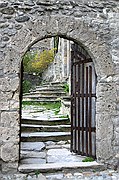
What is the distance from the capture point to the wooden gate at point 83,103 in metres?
5.20

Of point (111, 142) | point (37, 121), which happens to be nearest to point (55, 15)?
point (111, 142)

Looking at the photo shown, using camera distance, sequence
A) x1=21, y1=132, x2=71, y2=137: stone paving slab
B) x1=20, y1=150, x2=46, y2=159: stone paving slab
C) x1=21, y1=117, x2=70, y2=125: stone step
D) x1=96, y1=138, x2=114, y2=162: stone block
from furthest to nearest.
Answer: x1=21, y1=117, x2=70, y2=125: stone step < x1=21, y1=132, x2=71, y2=137: stone paving slab < x1=20, y1=150, x2=46, y2=159: stone paving slab < x1=96, y1=138, x2=114, y2=162: stone block

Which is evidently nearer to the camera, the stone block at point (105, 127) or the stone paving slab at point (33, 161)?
the stone block at point (105, 127)

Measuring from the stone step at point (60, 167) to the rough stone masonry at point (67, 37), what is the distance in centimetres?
13

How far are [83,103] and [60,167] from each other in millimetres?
1299

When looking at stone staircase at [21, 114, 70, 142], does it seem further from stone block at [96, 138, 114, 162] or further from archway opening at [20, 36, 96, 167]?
stone block at [96, 138, 114, 162]

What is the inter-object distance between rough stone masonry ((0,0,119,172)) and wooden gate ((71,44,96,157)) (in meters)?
0.38

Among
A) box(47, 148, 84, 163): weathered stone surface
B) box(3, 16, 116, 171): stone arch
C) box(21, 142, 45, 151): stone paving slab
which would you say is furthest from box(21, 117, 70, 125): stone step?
box(3, 16, 116, 171): stone arch

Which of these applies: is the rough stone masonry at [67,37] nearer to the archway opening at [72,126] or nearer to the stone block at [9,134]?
the stone block at [9,134]

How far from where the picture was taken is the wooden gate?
205 inches

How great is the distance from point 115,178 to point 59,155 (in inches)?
51.6

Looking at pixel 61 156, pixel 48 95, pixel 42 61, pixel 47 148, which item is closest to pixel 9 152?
pixel 61 156

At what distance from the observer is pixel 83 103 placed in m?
5.40

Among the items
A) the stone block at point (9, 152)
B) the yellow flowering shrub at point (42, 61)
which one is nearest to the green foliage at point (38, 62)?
the yellow flowering shrub at point (42, 61)
